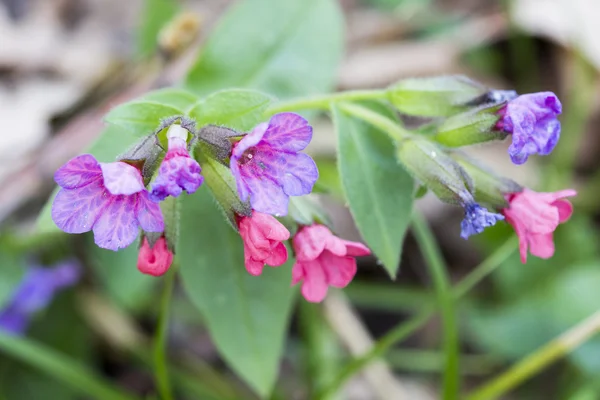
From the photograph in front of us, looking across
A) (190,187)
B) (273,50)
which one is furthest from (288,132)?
(273,50)

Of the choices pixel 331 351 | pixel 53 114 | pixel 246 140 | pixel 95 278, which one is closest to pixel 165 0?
pixel 53 114

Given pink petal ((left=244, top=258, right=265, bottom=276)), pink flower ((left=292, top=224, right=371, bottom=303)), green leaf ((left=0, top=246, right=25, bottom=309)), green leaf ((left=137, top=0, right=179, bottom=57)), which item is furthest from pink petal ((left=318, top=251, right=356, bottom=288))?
green leaf ((left=137, top=0, right=179, bottom=57))

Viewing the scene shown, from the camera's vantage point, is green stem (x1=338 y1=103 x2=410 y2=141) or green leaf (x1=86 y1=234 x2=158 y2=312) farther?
green leaf (x1=86 y1=234 x2=158 y2=312)

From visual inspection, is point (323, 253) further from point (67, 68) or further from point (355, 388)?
point (67, 68)

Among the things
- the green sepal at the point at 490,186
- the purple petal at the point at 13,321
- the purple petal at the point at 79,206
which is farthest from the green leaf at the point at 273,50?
the purple petal at the point at 13,321

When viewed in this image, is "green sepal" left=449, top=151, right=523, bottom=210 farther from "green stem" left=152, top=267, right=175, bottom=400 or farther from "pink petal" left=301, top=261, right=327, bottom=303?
"green stem" left=152, top=267, right=175, bottom=400

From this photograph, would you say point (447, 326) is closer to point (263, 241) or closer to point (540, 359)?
point (540, 359)
